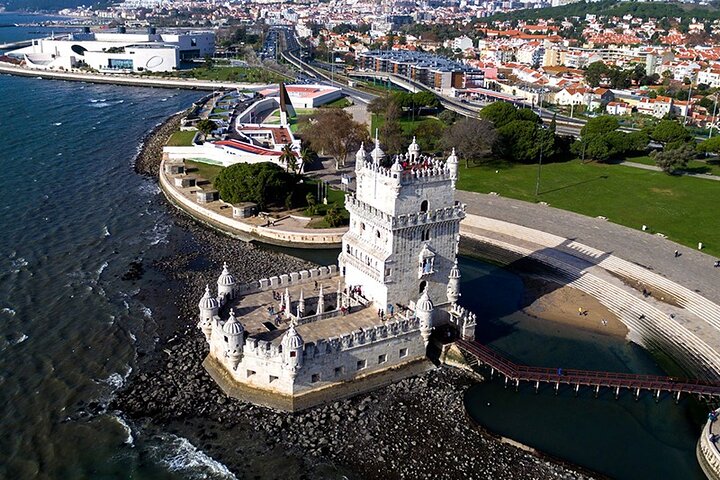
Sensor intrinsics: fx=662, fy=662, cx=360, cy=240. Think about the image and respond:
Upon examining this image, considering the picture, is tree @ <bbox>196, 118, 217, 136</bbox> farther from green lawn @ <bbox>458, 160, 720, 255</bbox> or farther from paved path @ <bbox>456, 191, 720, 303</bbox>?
paved path @ <bbox>456, 191, 720, 303</bbox>

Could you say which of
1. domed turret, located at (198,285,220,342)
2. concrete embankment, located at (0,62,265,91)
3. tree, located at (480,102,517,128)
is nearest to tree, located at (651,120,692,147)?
tree, located at (480,102,517,128)

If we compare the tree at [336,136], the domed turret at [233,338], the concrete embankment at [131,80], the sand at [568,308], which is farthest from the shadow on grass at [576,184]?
the concrete embankment at [131,80]

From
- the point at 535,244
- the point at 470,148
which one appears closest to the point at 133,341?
the point at 535,244

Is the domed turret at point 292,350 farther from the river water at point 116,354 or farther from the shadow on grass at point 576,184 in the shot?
the shadow on grass at point 576,184

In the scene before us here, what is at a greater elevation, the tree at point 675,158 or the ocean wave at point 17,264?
the tree at point 675,158

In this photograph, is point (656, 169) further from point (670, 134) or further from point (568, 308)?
point (568, 308)

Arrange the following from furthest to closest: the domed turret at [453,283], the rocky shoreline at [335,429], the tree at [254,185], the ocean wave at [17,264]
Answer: the tree at [254,185], the ocean wave at [17,264], the domed turret at [453,283], the rocky shoreline at [335,429]
